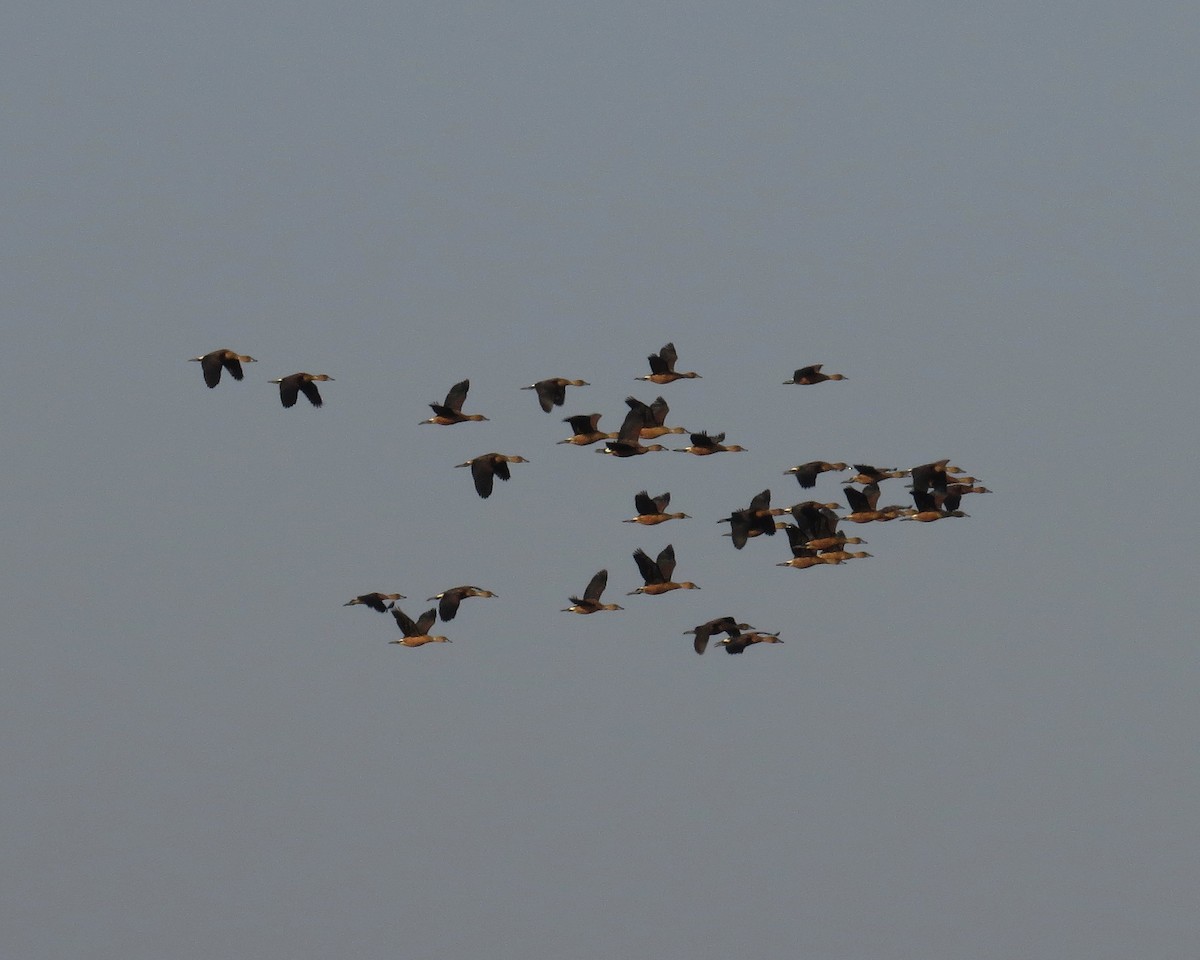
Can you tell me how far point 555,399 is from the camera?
2267 inches

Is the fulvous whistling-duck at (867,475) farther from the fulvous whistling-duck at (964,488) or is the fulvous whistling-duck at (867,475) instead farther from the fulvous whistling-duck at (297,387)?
the fulvous whistling-duck at (297,387)

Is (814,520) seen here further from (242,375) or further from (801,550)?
(242,375)

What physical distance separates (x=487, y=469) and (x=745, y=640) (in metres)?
8.64

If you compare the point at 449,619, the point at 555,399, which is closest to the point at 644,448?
the point at 555,399

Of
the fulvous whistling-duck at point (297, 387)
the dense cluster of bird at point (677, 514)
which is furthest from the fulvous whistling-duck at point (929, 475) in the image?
the fulvous whistling-duck at point (297, 387)

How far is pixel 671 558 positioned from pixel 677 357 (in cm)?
525

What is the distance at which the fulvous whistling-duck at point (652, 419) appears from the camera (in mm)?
59375

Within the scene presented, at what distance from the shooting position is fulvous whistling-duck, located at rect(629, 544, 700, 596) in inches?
2288

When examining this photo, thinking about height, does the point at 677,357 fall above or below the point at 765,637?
above

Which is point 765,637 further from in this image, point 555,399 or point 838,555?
point 555,399

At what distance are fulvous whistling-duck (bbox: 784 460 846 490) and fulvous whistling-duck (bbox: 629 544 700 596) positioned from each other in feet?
17.1

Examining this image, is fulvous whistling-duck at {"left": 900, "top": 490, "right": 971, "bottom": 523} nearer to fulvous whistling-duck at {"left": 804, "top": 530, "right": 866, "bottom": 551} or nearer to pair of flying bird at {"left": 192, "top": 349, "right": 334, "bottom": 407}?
fulvous whistling-duck at {"left": 804, "top": 530, "right": 866, "bottom": 551}

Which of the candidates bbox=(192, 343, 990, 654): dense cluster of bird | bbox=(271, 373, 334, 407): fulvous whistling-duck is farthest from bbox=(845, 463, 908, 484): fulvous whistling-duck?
Answer: bbox=(271, 373, 334, 407): fulvous whistling-duck

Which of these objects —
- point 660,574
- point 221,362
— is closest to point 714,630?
point 660,574
